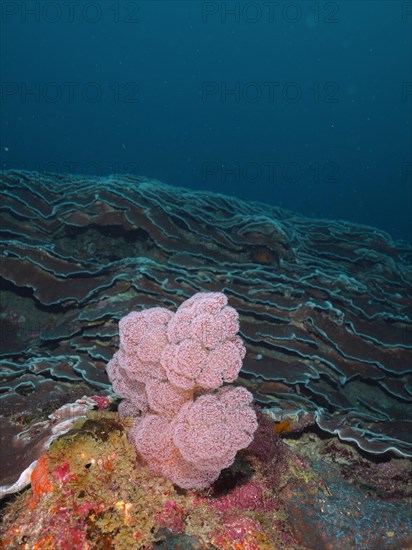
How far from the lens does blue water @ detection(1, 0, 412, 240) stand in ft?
285

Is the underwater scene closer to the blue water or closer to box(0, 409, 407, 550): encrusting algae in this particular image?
box(0, 409, 407, 550): encrusting algae

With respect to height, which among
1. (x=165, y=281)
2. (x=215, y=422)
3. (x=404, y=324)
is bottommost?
(x=404, y=324)

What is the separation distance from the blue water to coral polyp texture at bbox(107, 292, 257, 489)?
8334 centimetres

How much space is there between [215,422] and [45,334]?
4.28m

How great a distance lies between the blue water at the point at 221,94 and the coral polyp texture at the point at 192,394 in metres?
83.3

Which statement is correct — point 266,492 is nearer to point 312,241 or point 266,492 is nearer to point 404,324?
point 404,324

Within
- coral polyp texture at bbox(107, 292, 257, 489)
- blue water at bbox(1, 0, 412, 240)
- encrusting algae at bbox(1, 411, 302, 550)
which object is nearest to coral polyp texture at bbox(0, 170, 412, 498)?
coral polyp texture at bbox(107, 292, 257, 489)

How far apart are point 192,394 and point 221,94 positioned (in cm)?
10232

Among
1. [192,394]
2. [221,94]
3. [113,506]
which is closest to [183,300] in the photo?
[192,394]

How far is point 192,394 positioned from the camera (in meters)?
2.13

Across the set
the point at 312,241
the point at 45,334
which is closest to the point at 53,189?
the point at 45,334

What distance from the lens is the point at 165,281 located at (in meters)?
5.80

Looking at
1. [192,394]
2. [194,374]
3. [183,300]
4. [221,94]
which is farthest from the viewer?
[221,94]

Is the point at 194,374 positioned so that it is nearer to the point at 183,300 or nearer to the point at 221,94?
the point at 183,300
